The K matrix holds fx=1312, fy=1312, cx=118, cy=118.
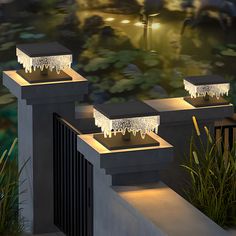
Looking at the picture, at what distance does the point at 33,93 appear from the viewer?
391 inches

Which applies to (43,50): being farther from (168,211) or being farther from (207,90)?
(168,211)

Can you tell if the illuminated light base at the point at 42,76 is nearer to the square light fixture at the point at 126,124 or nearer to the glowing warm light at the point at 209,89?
the glowing warm light at the point at 209,89

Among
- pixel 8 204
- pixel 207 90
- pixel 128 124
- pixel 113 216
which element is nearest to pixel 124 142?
pixel 128 124

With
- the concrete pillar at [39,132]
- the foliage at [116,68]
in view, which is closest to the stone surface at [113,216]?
the concrete pillar at [39,132]

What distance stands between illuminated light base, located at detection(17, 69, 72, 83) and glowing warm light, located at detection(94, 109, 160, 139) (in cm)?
122

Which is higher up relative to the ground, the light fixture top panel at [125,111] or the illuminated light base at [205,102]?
the light fixture top panel at [125,111]

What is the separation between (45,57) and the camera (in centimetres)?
998

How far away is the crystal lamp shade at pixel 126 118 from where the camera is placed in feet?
28.4

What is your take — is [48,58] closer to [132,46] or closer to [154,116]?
[154,116]

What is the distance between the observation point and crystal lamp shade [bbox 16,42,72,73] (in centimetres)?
996

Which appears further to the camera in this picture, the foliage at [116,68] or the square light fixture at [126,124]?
the foliage at [116,68]

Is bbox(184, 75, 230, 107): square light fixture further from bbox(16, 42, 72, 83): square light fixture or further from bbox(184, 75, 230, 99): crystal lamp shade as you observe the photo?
bbox(16, 42, 72, 83): square light fixture

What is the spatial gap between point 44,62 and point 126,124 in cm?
152

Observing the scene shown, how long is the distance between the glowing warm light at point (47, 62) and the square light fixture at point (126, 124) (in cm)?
123
